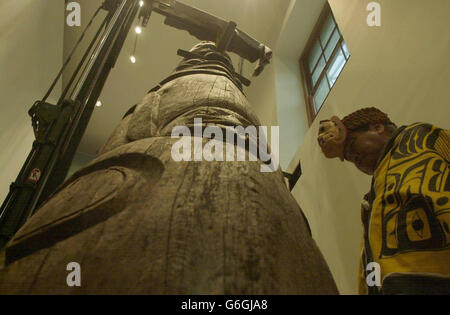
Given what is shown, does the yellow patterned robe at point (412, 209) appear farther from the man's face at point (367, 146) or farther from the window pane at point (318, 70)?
the window pane at point (318, 70)

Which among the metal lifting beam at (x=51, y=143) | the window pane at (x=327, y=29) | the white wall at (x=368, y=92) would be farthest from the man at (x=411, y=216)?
the window pane at (x=327, y=29)

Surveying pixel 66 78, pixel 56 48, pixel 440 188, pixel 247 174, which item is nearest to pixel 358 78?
pixel 440 188

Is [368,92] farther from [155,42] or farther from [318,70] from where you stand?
[155,42]

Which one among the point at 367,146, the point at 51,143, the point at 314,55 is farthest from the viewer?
the point at 314,55

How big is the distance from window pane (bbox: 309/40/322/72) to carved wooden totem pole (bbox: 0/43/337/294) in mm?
2541

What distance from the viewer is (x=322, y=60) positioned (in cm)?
269

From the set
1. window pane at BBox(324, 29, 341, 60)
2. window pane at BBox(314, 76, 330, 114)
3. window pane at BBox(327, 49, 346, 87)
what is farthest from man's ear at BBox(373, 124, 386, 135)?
window pane at BBox(324, 29, 341, 60)

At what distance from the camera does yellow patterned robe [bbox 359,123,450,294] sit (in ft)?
1.88

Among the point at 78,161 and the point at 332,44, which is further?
the point at 78,161

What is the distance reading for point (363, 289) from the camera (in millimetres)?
770

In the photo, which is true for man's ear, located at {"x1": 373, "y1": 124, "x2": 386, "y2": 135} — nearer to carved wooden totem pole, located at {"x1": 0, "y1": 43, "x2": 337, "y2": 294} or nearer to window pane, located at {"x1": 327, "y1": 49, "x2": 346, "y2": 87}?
carved wooden totem pole, located at {"x1": 0, "y1": 43, "x2": 337, "y2": 294}

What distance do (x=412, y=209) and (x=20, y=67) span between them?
2.30 metres

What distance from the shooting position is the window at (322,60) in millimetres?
2354

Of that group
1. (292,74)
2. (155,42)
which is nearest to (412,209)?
(292,74)
